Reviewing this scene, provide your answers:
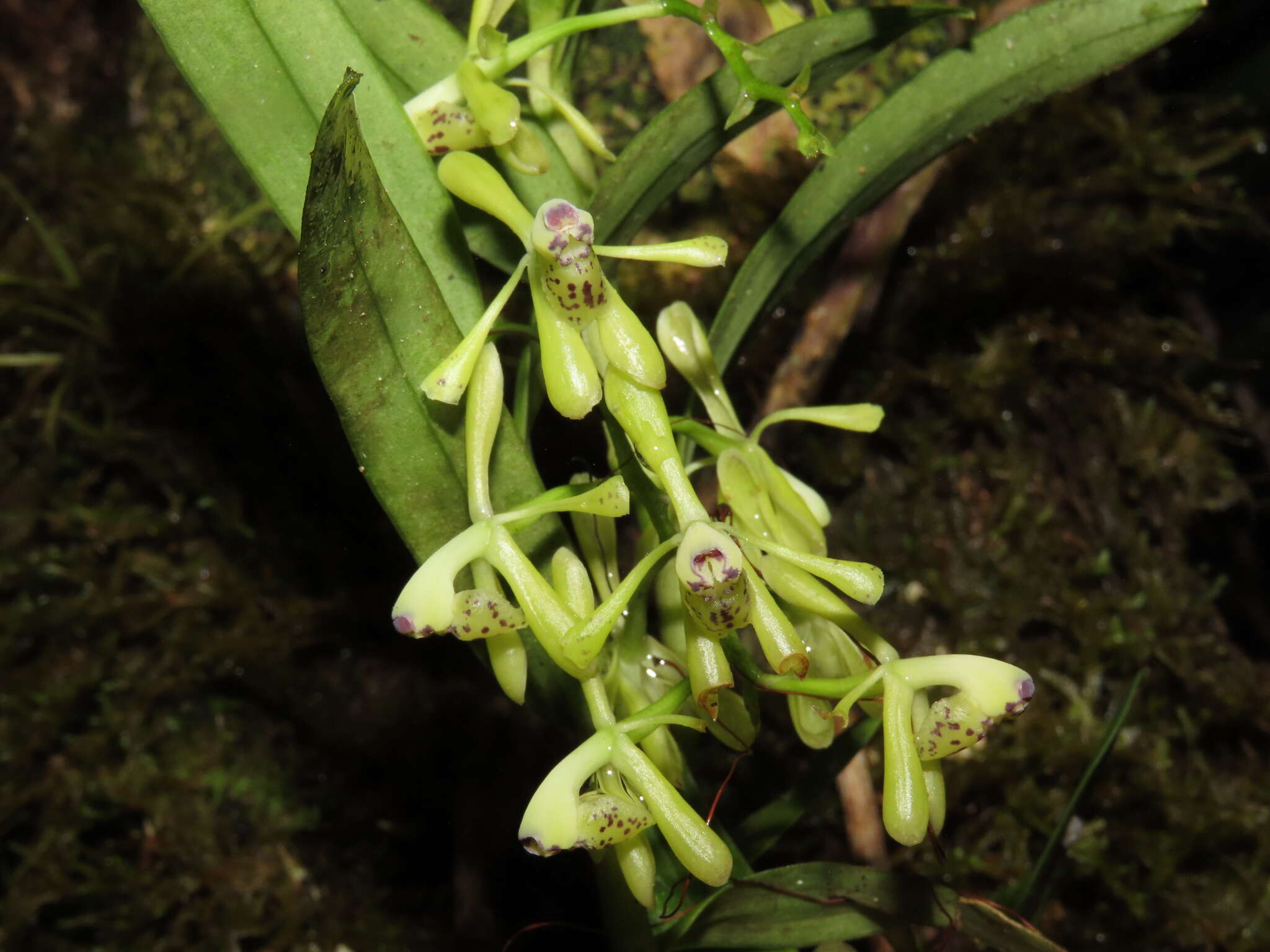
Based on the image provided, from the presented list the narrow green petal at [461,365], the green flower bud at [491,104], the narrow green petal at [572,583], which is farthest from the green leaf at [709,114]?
the narrow green petal at [572,583]

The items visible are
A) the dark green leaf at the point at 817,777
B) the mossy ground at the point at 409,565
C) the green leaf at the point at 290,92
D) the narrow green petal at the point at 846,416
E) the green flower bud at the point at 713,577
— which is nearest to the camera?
the green flower bud at the point at 713,577

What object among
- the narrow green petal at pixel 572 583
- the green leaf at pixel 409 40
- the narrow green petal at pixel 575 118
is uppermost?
the green leaf at pixel 409 40

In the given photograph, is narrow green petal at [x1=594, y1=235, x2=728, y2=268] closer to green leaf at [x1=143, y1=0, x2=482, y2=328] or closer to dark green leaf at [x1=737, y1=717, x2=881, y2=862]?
green leaf at [x1=143, y1=0, x2=482, y2=328]

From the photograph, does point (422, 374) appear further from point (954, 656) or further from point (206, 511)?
point (206, 511)

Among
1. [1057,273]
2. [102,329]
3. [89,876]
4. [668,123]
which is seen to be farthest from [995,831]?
[102,329]

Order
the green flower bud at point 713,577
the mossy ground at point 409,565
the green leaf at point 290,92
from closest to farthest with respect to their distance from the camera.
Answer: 1. the green flower bud at point 713,577
2. the green leaf at point 290,92
3. the mossy ground at point 409,565

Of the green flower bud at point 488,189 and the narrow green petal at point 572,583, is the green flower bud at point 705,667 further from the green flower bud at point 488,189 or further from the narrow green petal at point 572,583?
the green flower bud at point 488,189

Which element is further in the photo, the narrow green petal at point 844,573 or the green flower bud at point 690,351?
the green flower bud at point 690,351

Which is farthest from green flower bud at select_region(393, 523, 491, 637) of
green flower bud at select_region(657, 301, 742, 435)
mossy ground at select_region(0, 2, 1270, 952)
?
mossy ground at select_region(0, 2, 1270, 952)
